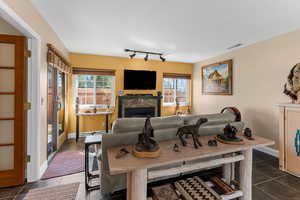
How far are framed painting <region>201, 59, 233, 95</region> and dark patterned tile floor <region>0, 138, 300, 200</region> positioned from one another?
6.95 feet

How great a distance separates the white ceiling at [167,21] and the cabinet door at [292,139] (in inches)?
59.0

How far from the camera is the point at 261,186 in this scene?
192 cm

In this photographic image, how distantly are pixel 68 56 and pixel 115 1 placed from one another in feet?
9.40

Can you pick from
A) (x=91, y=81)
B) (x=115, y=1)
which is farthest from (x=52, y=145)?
(x=115, y=1)

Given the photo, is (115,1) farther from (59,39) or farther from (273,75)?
(273,75)

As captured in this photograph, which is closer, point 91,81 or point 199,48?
point 199,48

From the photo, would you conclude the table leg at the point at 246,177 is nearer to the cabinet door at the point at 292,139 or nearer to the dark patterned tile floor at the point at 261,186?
the dark patterned tile floor at the point at 261,186

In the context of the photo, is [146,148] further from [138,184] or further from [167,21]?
[167,21]

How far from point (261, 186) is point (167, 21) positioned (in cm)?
279

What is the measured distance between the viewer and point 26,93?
1923mm

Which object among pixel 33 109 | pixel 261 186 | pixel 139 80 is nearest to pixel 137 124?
pixel 33 109

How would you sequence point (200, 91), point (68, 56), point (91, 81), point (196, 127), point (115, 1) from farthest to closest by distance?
point (200, 91) → point (91, 81) → point (68, 56) → point (115, 1) → point (196, 127)

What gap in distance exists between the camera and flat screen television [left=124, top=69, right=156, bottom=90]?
4.59 m

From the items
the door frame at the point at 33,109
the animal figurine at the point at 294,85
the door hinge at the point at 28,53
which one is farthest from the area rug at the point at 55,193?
the animal figurine at the point at 294,85
